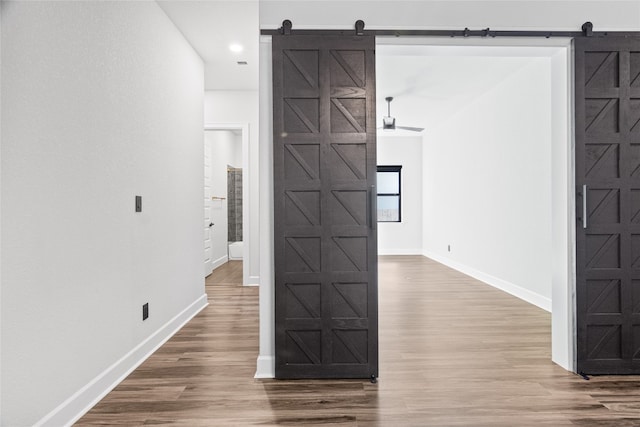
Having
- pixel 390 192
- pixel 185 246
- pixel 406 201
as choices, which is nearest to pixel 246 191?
pixel 185 246

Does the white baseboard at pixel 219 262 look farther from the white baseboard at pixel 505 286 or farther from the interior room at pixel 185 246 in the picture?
the white baseboard at pixel 505 286

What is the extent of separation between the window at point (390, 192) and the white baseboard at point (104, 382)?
655 centimetres

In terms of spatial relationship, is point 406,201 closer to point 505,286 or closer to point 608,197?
point 505,286

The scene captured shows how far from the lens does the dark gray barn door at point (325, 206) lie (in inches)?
97.3

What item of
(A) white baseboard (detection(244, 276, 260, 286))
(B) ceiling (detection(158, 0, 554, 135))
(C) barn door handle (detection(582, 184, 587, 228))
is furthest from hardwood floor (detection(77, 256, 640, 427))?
(B) ceiling (detection(158, 0, 554, 135))

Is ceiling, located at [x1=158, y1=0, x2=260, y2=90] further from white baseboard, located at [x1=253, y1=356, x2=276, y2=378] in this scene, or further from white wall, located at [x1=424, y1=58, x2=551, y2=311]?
white wall, located at [x1=424, y1=58, x2=551, y2=311]

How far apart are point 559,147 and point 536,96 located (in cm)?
208

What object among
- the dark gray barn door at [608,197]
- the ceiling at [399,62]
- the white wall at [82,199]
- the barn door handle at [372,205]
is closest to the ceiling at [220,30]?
the ceiling at [399,62]

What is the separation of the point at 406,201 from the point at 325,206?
23.1ft

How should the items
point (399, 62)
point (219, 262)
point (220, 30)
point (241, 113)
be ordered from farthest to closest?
point (219, 262) < point (241, 113) < point (399, 62) < point (220, 30)

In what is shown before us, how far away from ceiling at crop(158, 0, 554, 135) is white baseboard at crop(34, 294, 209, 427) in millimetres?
2619

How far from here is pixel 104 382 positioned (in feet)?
7.55

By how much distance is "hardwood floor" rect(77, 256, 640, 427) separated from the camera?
2029 millimetres

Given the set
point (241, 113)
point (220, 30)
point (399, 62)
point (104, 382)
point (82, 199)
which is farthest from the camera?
point (241, 113)
